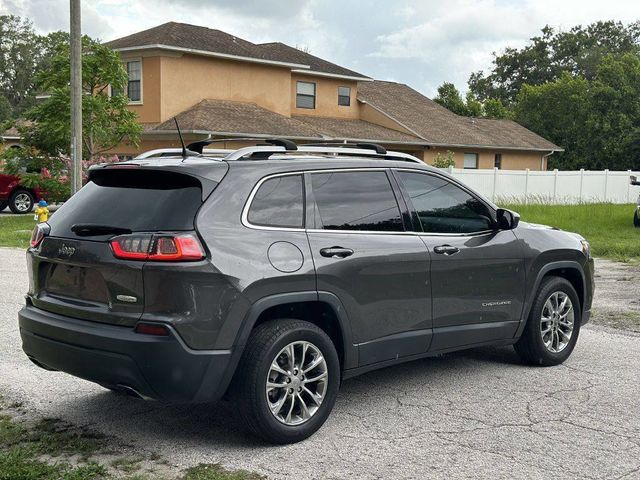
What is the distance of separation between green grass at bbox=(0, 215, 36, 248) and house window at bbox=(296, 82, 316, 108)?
1405 centimetres

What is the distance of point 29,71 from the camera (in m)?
75.6

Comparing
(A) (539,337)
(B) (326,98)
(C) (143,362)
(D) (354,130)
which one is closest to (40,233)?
(C) (143,362)

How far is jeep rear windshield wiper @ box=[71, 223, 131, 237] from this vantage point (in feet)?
15.9

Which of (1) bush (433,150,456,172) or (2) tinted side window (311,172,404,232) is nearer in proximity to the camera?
(2) tinted side window (311,172,404,232)

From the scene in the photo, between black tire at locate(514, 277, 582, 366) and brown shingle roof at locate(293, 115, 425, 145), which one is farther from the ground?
brown shingle roof at locate(293, 115, 425, 145)

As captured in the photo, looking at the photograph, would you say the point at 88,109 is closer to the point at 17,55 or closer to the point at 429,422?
A: the point at 429,422

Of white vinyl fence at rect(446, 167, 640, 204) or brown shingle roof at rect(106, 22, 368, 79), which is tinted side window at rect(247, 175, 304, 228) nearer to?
white vinyl fence at rect(446, 167, 640, 204)

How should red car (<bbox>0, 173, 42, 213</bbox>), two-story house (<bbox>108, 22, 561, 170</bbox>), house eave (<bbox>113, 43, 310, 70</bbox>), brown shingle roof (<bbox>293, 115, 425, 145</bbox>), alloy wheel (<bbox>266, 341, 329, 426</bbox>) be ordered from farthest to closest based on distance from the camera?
brown shingle roof (<bbox>293, 115, 425, 145</bbox>) < two-story house (<bbox>108, 22, 561, 170</bbox>) < house eave (<bbox>113, 43, 310, 70</bbox>) < red car (<bbox>0, 173, 42, 213</bbox>) < alloy wheel (<bbox>266, 341, 329, 426</bbox>)

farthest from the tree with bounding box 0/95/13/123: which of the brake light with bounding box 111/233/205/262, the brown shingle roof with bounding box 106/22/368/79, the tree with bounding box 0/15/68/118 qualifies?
the brake light with bounding box 111/233/205/262

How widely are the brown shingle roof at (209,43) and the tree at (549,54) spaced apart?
48508mm

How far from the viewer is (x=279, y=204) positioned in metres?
5.19

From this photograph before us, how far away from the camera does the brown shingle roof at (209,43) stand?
30.1m

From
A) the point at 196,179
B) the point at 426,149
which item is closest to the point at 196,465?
the point at 196,179

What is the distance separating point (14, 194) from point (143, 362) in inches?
972
